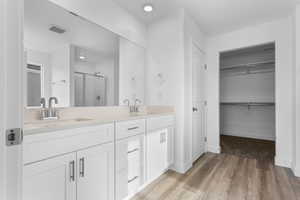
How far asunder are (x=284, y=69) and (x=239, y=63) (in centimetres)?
201

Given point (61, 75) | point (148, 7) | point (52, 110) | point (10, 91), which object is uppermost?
point (148, 7)

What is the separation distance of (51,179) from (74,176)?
0.50 ft

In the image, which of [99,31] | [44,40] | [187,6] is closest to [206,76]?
[187,6]

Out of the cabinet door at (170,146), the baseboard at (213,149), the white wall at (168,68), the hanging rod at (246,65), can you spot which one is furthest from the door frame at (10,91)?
the hanging rod at (246,65)

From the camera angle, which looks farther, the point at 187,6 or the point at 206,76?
the point at 206,76

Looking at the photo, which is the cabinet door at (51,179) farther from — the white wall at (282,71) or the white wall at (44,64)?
the white wall at (282,71)

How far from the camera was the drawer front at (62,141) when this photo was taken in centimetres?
89

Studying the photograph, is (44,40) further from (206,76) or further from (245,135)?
(245,135)

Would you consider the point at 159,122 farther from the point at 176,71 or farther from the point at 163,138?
the point at 176,71

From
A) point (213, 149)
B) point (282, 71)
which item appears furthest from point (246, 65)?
point (213, 149)

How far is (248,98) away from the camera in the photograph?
4281mm

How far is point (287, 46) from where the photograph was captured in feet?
8.23

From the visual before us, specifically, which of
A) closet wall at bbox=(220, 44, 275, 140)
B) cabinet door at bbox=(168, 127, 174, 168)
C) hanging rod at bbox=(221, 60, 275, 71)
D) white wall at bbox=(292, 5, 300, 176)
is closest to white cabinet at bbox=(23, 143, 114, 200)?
cabinet door at bbox=(168, 127, 174, 168)

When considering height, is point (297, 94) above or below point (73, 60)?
below
